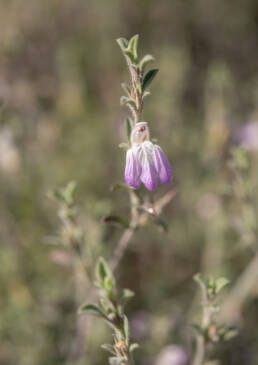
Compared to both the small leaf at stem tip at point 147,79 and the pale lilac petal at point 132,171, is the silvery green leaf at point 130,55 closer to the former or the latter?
the small leaf at stem tip at point 147,79

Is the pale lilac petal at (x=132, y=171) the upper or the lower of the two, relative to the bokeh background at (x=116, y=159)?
lower

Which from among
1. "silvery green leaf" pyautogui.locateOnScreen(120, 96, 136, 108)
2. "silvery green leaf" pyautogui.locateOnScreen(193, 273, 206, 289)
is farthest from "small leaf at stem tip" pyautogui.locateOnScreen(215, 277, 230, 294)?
"silvery green leaf" pyautogui.locateOnScreen(120, 96, 136, 108)

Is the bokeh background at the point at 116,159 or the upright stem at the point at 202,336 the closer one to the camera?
the upright stem at the point at 202,336

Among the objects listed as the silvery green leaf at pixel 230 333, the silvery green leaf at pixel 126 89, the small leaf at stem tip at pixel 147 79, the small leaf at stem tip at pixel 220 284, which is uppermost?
the small leaf at stem tip at pixel 147 79

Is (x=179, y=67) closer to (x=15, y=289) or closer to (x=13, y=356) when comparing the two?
(x=15, y=289)

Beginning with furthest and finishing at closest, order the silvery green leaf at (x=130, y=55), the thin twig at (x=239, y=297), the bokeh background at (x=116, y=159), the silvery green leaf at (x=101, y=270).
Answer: the bokeh background at (x=116, y=159) < the thin twig at (x=239, y=297) < the silvery green leaf at (x=101, y=270) < the silvery green leaf at (x=130, y=55)

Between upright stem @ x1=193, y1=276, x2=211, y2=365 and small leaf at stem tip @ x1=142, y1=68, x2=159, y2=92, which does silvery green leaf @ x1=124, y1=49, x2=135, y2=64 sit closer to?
small leaf at stem tip @ x1=142, y1=68, x2=159, y2=92

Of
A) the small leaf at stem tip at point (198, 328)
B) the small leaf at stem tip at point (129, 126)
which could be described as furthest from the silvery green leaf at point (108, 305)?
the small leaf at stem tip at point (129, 126)

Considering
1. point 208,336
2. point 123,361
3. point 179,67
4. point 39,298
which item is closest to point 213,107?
point 179,67
